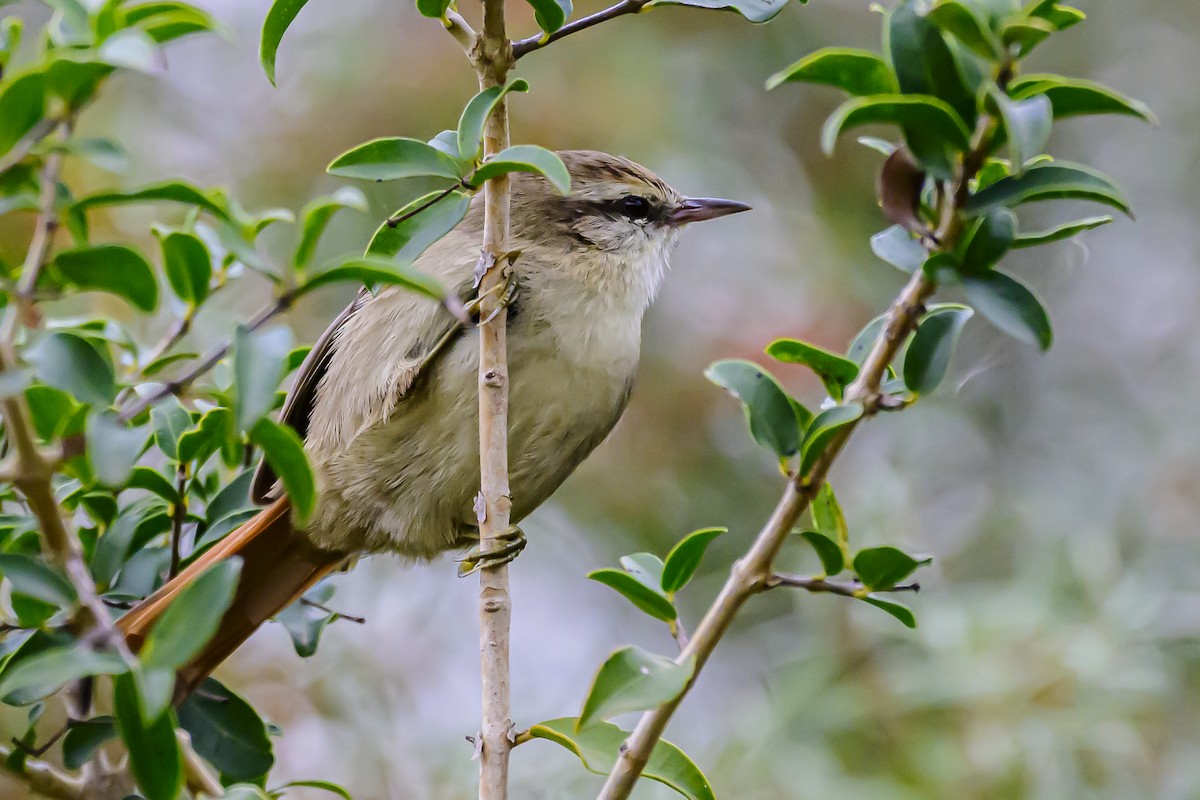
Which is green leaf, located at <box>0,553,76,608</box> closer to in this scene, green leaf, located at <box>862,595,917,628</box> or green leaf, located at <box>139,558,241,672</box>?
green leaf, located at <box>139,558,241,672</box>

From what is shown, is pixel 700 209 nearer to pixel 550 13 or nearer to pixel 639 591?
pixel 550 13

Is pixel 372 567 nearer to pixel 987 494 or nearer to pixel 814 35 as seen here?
pixel 987 494

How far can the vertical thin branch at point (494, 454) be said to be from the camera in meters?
1.75

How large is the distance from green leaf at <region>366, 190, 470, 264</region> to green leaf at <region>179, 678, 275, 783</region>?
29.3 inches

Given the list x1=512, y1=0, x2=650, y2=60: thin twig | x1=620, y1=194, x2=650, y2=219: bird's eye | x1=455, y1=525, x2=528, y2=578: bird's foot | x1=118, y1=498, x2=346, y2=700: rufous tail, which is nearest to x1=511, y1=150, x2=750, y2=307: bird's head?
x1=620, y1=194, x2=650, y2=219: bird's eye

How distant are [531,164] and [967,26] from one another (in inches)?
20.2

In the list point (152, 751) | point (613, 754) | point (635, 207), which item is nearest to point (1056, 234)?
point (613, 754)

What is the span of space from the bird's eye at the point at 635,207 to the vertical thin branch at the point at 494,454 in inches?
37.9

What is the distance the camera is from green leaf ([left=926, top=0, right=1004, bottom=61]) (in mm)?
1322

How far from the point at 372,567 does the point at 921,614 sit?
2.04 meters

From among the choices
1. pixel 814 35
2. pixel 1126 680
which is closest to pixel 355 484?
pixel 1126 680

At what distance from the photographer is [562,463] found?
2832mm

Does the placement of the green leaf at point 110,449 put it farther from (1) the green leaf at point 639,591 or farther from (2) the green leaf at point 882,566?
(2) the green leaf at point 882,566

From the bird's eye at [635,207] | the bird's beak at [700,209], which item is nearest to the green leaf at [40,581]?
the bird's eye at [635,207]
